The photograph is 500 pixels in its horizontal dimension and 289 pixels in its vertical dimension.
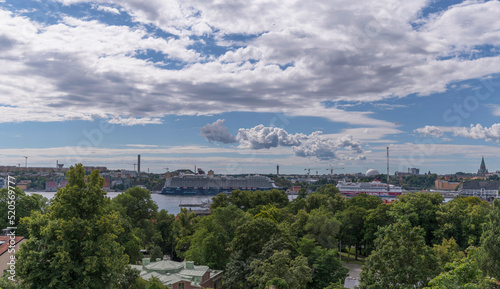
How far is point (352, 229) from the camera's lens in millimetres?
42875

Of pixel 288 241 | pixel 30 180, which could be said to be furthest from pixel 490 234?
pixel 30 180

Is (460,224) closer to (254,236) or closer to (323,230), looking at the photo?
(323,230)

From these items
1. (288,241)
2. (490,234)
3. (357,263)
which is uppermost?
(490,234)

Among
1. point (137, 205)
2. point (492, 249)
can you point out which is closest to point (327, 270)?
point (492, 249)

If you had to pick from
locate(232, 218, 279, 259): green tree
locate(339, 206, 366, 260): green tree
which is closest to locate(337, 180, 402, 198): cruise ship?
locate(339, 206, 366, 260): green tree

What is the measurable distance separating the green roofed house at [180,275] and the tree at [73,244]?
36.5ft

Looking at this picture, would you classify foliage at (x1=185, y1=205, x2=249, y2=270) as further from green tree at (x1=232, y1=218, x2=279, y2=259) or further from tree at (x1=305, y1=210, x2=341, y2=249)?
tree at (x1=305, y1=210, x2=341, y2=249)

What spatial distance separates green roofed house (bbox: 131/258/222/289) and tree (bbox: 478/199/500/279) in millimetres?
16874

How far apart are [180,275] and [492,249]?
19.0 m

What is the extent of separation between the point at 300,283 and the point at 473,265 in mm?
13700

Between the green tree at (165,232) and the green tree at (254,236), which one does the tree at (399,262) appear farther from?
the green tree at (165,232)

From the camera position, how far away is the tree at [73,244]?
1416 centimetres

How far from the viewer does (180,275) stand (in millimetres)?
26953

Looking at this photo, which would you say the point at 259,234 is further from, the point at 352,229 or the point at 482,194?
the point at 482,194
